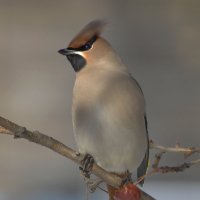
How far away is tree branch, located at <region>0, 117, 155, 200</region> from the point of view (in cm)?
142

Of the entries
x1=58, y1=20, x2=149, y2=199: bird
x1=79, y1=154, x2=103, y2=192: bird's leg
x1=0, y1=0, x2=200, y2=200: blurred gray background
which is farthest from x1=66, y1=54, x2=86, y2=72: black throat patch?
x1=0, y1=0, x2=200, y2=200: blurred gray background

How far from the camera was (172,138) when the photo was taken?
3232mm

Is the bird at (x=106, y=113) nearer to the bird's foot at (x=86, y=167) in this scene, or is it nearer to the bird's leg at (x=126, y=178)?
the bird's leg at (x=126, y=178)

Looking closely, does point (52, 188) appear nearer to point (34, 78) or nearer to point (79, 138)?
point (34, 78)

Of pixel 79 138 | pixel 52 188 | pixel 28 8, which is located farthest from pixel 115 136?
pixel 28 8

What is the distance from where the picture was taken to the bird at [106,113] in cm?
189

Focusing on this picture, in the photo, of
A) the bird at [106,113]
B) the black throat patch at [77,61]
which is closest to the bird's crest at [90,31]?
the bird at [106,113]

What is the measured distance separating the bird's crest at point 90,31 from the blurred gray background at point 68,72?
1369 millimetres

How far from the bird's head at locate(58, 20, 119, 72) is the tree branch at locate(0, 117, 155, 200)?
12.9 inches

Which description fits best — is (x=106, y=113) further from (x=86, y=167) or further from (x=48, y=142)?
(x=48, y=142)

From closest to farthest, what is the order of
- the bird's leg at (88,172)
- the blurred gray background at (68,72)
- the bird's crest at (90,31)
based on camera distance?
1. the bird's leg at (88,172)
2. the bird's crest at (90,31)
3. the blurred gray background at (68,72)

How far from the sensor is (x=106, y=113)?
1.88 metres

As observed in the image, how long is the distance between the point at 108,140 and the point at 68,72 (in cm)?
137

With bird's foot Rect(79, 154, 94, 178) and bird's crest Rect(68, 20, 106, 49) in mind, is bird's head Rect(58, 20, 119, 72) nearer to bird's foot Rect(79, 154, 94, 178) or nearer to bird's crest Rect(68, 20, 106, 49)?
bird's crest Rect(68, 20, 106, 49)
